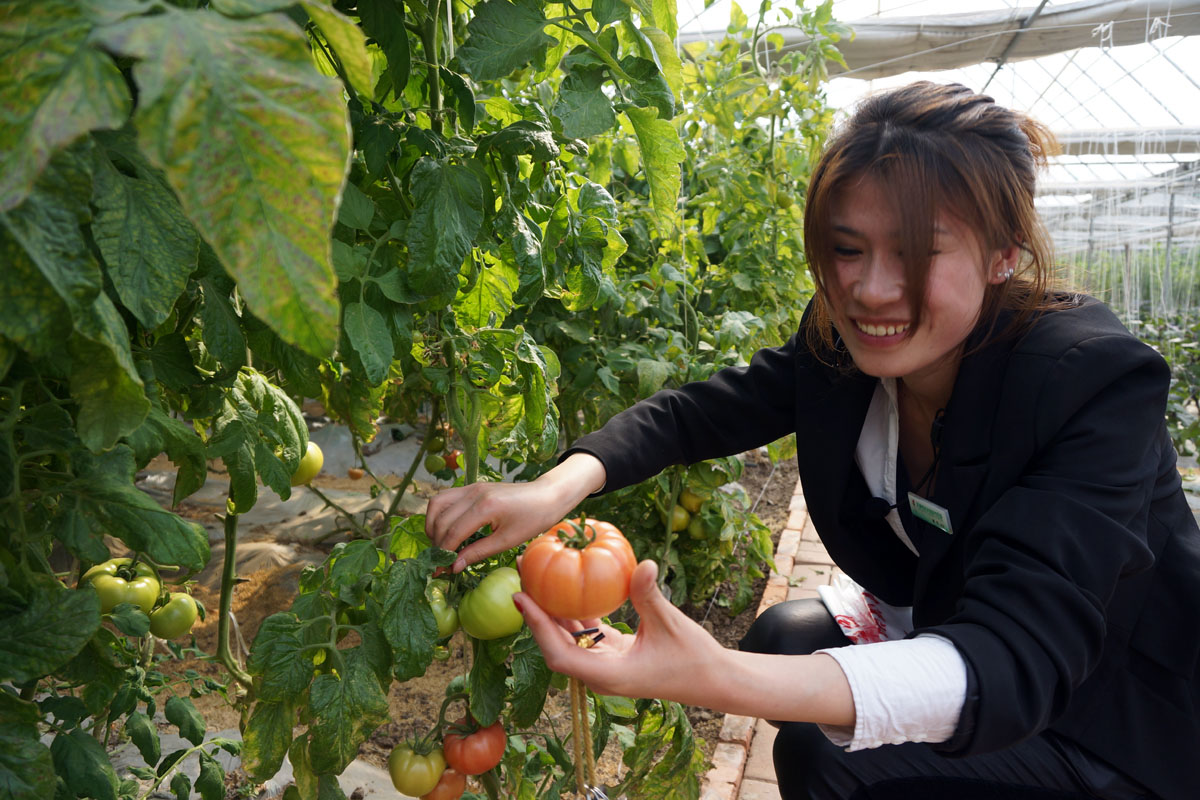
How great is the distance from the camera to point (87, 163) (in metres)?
0.50

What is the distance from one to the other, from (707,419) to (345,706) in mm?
887

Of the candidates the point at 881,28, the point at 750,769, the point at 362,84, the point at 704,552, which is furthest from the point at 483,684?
the point at 881,28

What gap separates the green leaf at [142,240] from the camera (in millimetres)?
618

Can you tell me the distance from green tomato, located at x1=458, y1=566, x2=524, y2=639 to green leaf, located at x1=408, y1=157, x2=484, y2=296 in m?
0.39

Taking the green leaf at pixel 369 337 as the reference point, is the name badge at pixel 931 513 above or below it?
below

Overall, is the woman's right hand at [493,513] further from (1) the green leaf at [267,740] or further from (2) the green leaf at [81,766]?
(2) the green leaf at [81,766]

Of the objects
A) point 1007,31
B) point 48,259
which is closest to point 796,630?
point 48,259

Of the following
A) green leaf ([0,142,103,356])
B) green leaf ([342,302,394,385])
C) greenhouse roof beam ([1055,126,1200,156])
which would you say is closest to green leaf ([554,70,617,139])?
green leaf ([342,302,394,385])

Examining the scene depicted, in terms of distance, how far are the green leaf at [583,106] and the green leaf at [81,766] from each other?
0.91 metres

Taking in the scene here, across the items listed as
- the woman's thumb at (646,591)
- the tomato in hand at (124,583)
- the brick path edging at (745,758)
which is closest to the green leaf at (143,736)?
the tomato in hand at (124,583)

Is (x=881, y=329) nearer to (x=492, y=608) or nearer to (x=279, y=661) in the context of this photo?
(x=492, y=608)

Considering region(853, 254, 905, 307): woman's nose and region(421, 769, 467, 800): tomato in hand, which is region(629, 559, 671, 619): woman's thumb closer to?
region(853, 254, 905, 307): woman's nose

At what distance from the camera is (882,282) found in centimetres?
126

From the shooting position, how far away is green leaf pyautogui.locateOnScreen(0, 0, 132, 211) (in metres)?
0.40
